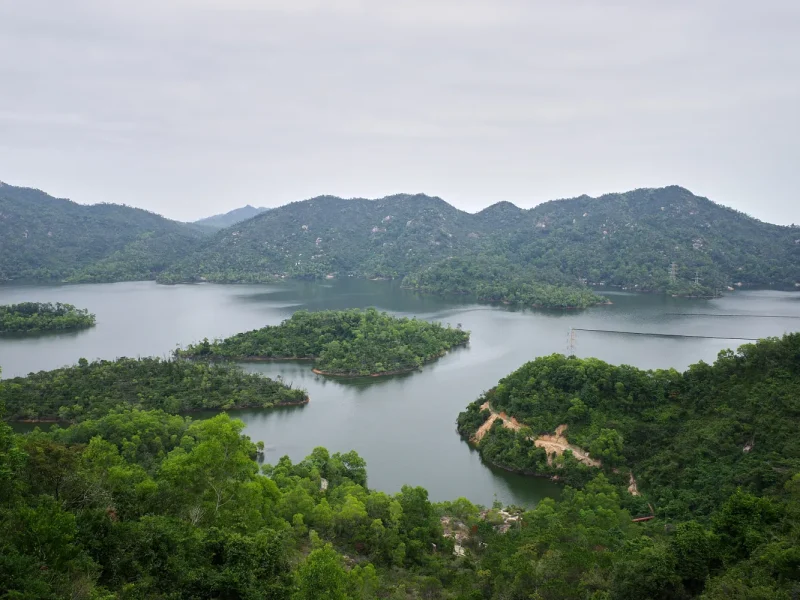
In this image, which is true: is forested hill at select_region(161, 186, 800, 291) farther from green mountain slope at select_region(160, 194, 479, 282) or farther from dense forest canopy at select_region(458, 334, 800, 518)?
dense forest canopy at select_region(458, 334, 800, 518)

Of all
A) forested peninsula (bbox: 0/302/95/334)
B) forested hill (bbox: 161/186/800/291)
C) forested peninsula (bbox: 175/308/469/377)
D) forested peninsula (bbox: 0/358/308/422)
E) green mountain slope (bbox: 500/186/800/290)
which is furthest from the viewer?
forested hill (bbox: 161/186/800/291)

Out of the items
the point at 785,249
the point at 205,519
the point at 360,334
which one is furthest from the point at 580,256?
the point at 205,519

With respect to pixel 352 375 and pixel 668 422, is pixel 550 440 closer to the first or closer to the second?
pixel 668 422

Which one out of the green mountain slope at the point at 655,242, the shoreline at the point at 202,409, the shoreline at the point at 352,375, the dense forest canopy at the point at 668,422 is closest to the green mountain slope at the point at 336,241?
the green mountain slope at the point at 655,242

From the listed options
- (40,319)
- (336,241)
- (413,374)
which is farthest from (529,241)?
(40,319)

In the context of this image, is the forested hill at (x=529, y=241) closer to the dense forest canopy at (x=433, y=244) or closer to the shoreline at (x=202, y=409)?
the dense forest canopy at (x=433, y=244)

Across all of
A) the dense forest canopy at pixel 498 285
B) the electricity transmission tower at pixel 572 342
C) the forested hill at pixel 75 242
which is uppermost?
the forested hill at pixel 75 242

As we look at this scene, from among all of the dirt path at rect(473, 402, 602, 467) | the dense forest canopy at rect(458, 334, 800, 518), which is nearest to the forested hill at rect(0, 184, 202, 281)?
the dirt path at rect(473, 402, 602, 467)
